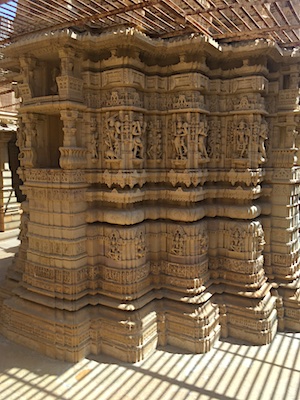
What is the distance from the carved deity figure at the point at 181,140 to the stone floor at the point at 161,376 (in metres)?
4.66

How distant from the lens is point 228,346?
8.31m

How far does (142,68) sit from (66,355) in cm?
673

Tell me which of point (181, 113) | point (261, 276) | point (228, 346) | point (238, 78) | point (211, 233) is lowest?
point (228, 346)

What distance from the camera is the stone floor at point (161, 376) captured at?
21.6 feet

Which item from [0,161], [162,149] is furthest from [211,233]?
[0,161]

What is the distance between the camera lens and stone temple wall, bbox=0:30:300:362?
25.3 ft

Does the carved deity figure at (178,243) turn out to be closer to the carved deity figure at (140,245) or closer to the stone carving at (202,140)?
the carved deity figure at (140,245)

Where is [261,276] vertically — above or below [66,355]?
above

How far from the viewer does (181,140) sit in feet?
27.0

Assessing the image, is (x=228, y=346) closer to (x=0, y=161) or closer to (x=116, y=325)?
(x=116, y=325)

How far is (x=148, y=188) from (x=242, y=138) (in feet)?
8.68

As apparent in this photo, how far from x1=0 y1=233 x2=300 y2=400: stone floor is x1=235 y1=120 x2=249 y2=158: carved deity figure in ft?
15.7

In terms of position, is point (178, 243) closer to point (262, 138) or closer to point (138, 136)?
point (138, 136)

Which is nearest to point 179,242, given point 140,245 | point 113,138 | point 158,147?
point 140,245
